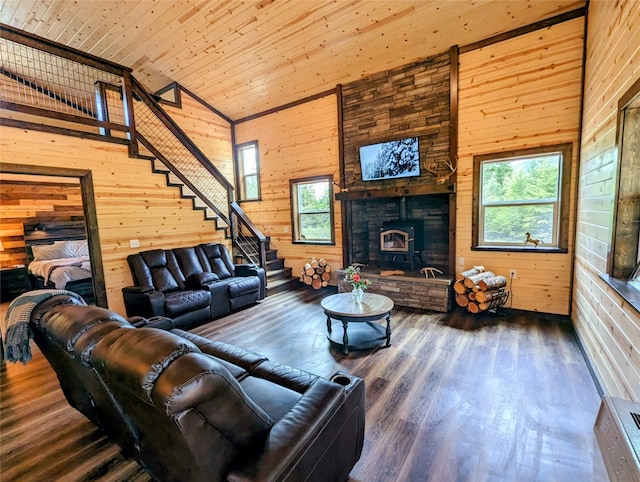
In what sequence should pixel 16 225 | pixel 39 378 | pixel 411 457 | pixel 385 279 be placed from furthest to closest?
pixel 16 225, pixel 385 279, pixel 39 378, pixel 411 457

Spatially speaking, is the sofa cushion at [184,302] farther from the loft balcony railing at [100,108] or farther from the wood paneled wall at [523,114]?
the wood paneled wall at [523,114]

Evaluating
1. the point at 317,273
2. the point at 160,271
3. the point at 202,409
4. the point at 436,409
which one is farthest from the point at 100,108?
the point at 436,409

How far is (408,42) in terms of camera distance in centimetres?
397

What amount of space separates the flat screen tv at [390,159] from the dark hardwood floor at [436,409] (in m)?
2.39

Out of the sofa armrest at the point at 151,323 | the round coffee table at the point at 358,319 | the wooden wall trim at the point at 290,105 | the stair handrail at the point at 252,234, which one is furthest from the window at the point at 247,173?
the sofa armrest at the point at 151,323

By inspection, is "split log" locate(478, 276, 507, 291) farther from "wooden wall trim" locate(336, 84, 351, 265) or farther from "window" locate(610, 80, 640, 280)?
"wooden wall trim" locate(336, 84, 351, 265)

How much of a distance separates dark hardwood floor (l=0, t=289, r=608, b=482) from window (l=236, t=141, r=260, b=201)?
3799 mm

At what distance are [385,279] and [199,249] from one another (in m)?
3.05

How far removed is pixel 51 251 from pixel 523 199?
842 cm

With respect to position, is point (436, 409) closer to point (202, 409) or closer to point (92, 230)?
point (202, 409)

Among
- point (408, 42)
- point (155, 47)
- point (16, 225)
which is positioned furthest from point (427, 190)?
point (16, 225)

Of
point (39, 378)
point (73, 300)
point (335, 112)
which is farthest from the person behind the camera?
point (335, 112)

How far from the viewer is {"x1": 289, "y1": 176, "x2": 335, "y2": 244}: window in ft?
18.1

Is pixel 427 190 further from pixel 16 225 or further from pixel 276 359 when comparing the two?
pixel 16 225
